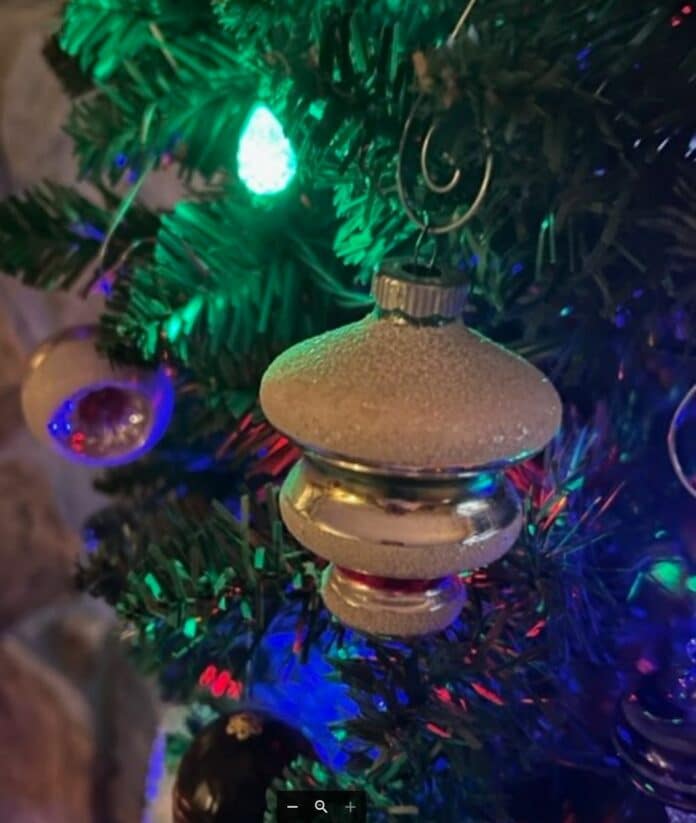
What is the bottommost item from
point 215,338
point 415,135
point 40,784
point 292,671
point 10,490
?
point 40,784

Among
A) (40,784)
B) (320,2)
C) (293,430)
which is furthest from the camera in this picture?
(40,784)

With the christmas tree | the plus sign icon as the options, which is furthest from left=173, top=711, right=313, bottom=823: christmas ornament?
the plus sign icon

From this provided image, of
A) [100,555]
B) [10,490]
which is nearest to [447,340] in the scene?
[100,555]

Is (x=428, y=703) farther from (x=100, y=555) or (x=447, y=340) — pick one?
(x=100, y=555)

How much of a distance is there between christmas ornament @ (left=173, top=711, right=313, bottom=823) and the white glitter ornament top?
0.32 meters

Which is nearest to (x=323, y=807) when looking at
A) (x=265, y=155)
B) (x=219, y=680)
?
(x=219, y=680)

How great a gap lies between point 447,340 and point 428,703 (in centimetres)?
17

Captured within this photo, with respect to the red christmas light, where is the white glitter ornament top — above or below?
above

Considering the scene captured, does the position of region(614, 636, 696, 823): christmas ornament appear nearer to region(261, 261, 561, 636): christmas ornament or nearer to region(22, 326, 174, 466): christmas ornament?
region(261, 261, 561, 636): christmas ornament

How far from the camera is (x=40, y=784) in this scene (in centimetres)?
106

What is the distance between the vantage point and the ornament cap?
32cm

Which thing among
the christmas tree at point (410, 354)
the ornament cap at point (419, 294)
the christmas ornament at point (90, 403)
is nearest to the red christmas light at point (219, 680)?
the christmas tree at point (410, 354)

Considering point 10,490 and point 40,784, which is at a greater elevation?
point 10,490

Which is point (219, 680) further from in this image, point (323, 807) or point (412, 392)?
point (412, 392)
